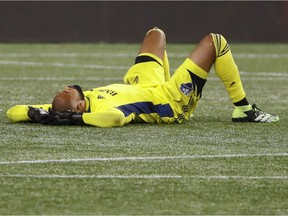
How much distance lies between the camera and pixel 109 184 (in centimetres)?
704

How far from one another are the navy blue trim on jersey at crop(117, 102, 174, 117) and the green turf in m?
0.13

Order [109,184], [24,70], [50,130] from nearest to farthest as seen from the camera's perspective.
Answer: [109,184], [50,130], [24,70]

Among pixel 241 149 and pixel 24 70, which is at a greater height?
pixel 241 149

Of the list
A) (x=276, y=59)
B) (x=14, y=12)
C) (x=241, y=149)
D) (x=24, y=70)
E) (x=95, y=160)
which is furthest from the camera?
(x=14, y=12)

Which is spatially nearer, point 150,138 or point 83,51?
point 150,138

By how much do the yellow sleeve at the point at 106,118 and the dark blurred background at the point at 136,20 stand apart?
15.4 metres

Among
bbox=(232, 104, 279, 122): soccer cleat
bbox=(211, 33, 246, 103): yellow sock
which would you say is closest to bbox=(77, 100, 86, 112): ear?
bbox=(211, 33, 246, 103): yellow sock

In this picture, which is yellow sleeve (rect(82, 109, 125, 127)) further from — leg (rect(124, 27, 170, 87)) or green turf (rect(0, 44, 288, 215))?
→ leg (rect(124, 27, 170, 87))

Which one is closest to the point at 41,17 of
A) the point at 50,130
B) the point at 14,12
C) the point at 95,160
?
the point at 14,12

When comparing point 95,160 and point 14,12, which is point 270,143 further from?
point 14,12

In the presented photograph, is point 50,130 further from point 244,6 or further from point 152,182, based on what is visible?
point 244,6

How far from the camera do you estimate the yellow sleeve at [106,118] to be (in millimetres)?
9531

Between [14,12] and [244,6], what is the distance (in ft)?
17.3

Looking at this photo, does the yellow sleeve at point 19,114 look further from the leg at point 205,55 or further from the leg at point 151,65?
the leg at point 205,55
